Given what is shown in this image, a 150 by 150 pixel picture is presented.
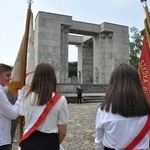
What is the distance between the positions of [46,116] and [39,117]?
2.6 inches

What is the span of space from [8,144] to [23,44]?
4.78 feet

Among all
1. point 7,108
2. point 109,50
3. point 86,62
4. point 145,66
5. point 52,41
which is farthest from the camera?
point 86,62

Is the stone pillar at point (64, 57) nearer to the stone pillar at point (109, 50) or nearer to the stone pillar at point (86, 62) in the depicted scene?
the stone pillar at point (109, 50)

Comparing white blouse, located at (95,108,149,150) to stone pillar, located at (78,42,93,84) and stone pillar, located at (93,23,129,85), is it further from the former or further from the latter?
stone pillar, located at (78,42,93,84)

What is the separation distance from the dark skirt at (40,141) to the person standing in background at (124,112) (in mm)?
499

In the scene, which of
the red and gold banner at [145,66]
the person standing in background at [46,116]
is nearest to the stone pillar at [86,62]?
the red and gold banner at [145,66]

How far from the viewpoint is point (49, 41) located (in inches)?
941

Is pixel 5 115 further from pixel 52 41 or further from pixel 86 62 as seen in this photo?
pixel 86 62

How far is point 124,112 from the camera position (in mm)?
1767

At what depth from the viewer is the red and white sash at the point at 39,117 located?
2.05 meters

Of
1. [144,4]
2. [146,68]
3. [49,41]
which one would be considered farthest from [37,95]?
[49,41]

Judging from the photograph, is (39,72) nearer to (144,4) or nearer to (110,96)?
(110,96)

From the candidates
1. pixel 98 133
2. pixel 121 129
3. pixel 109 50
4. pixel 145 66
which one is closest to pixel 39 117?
pixel 98 133

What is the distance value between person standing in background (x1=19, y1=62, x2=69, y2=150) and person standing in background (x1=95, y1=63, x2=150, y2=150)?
440 millimetres
